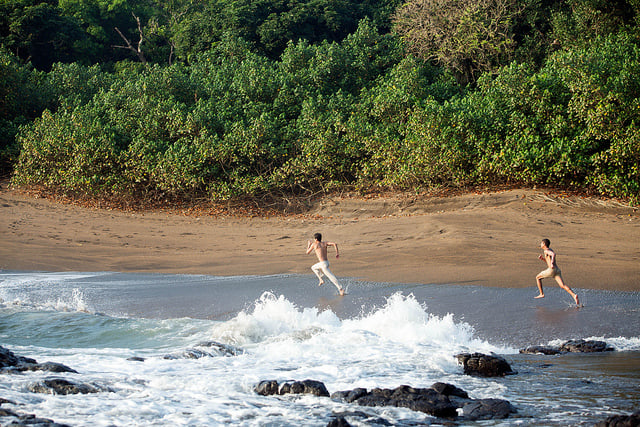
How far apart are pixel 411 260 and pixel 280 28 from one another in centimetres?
1742

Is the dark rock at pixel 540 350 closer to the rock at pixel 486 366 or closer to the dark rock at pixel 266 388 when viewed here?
the rock at pixel 486 366

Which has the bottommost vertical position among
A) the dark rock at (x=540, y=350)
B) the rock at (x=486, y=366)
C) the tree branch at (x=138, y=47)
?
the dark rock at (x=540, y=350)

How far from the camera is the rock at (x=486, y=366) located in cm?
691

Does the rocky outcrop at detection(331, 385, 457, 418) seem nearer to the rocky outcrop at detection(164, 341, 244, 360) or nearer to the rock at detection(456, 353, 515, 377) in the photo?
the rock at detection(456, 353, 515, 377)

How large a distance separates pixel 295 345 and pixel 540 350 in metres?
3.26

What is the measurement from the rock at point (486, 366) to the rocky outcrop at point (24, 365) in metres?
4.63

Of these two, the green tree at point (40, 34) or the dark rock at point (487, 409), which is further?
the green tree at point (40, 34)

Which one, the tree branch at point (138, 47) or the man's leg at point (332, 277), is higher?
the tree branch at point (138, 47)

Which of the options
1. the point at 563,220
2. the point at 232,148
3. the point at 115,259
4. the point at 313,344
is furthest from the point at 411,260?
the point at 232,148

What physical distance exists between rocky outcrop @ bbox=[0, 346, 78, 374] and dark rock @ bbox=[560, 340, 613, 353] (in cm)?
611

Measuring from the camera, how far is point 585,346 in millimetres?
7727

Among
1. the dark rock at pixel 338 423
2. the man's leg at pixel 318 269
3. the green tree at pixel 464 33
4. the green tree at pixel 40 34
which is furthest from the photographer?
the green tree at pixel 40 34

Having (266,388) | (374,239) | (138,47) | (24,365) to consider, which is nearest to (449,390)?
(266,388)

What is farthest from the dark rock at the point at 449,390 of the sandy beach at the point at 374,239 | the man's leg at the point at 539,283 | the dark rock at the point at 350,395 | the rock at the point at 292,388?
the sandy beach at the point at 374,239
